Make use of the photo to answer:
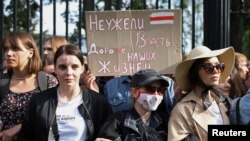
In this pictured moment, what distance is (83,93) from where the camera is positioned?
394 centimetres

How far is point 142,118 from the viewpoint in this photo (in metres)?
3.86

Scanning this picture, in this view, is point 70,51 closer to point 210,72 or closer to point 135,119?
point 135,119

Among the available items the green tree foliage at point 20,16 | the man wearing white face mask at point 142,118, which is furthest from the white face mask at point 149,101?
the green tree foliage at point 20,16

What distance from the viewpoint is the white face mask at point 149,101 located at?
3.80m

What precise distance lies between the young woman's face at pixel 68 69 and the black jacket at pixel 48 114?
140 millimetres

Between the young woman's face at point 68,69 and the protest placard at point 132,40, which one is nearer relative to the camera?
the young woman's face at point 68,69

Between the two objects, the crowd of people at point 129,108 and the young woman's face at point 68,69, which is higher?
the young woman's face at point 68,69

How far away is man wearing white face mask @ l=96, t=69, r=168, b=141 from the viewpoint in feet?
12.4

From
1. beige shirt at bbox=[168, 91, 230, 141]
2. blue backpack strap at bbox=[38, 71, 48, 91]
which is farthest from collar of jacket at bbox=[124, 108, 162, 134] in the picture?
blue backpack strap at bbox=[38, 71, 48, 91]

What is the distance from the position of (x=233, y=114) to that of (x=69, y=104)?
1139 mm

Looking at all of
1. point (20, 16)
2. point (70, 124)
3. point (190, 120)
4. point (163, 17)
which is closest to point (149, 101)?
point (190, 120)

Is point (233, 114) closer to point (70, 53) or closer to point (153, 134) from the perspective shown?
point (153, 134)

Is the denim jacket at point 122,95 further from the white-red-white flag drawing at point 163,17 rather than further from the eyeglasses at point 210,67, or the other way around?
the white-red-white flag drawing at point 163,17

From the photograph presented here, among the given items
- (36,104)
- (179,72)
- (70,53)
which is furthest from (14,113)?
(179,72)
